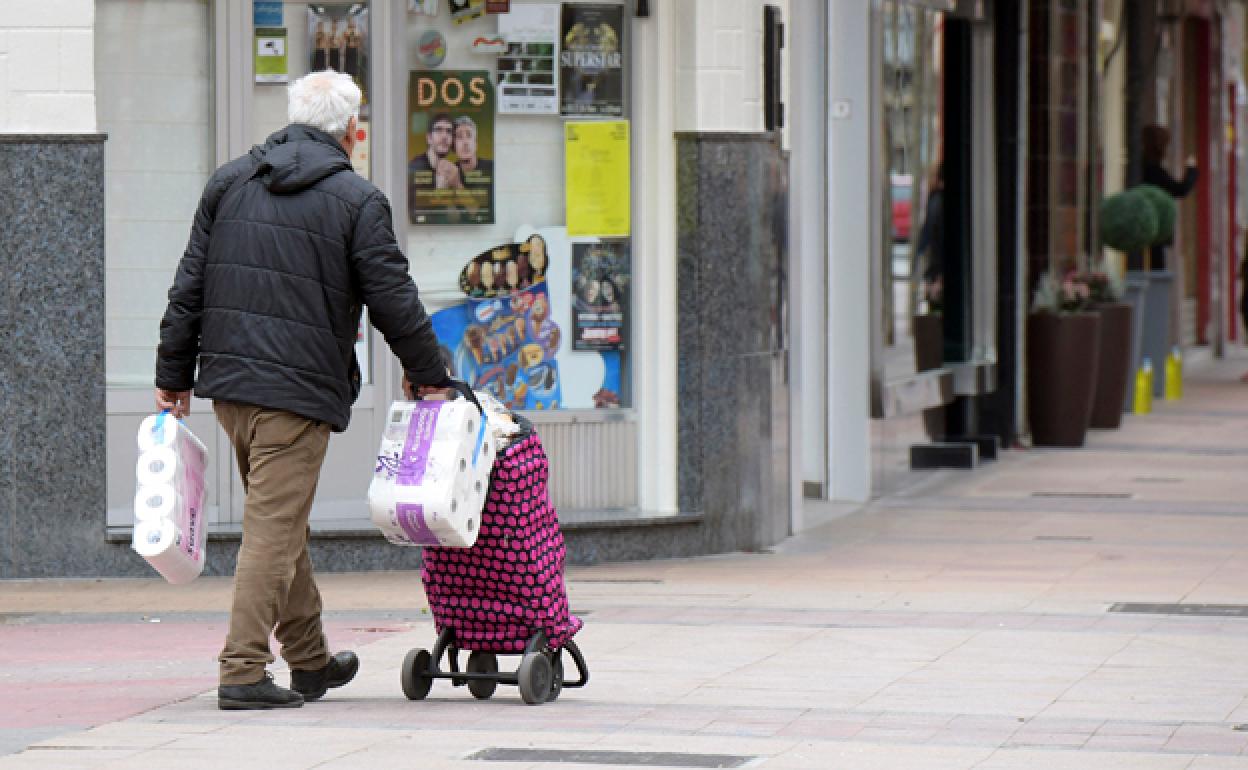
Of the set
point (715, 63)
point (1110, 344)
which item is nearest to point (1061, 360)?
point (1110, 344)

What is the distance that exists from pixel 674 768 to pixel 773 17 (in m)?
6.01

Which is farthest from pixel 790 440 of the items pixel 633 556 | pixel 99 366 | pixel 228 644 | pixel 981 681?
pixel 228 644

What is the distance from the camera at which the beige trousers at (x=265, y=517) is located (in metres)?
7.35

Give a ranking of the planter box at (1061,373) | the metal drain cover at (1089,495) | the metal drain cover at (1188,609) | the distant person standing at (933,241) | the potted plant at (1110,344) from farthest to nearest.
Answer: the potted plant at (1110,344), the planter box at (1061,373), the distant person standing at (933,241), the metal drain cover at (1089,495), the metal drain cover at (1188,609)

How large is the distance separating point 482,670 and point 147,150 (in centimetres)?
405

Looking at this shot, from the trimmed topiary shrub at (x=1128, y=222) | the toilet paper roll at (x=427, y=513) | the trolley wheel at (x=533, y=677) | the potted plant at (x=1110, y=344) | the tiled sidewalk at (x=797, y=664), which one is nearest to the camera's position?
the tiled sidewalk at (x=797, y=664)

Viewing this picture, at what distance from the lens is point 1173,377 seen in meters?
23.2

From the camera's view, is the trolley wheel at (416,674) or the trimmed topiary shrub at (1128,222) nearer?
the trolley wheel at (416,674)

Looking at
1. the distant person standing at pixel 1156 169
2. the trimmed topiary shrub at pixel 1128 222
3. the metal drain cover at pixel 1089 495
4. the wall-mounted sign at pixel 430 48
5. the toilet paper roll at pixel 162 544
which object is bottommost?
the metal drain cover at pixel 1089 495

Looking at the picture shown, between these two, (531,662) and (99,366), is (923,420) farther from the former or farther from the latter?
(531,662)

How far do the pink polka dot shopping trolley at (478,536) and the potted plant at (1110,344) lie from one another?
37.1ft

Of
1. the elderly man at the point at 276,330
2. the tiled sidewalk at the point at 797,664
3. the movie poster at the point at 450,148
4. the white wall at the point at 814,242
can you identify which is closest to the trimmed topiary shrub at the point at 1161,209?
the white wall at the point at 814,242

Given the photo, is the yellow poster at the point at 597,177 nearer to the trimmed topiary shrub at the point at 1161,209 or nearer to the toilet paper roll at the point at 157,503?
the toilet paper roll at the point at 157,503

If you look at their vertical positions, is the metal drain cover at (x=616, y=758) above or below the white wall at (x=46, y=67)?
below
